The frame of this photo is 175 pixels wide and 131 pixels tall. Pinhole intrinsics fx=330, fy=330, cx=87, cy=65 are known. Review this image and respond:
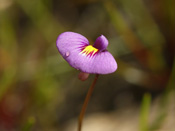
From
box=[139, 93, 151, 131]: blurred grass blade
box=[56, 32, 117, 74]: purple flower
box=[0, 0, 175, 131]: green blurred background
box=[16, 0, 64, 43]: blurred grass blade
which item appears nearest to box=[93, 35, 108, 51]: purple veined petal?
box=[56, 32, 117, 74]: purple flower

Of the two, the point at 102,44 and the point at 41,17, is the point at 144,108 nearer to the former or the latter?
the point at 102,44

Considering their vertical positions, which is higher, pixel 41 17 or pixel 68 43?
pixel 41 17

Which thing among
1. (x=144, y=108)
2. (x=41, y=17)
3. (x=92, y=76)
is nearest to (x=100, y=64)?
(x=144, y=108)

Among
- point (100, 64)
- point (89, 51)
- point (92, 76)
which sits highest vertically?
point (92, 76)

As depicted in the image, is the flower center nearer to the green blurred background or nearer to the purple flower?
the purple flower

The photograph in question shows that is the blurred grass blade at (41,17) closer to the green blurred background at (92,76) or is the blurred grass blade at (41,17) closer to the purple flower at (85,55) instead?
the green blurred background at (92,76)

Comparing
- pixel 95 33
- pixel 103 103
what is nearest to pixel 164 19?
pixel 95 33

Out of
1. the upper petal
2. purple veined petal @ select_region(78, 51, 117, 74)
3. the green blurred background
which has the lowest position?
purple veined petal @ select_region(78, 51, 117, 74)
